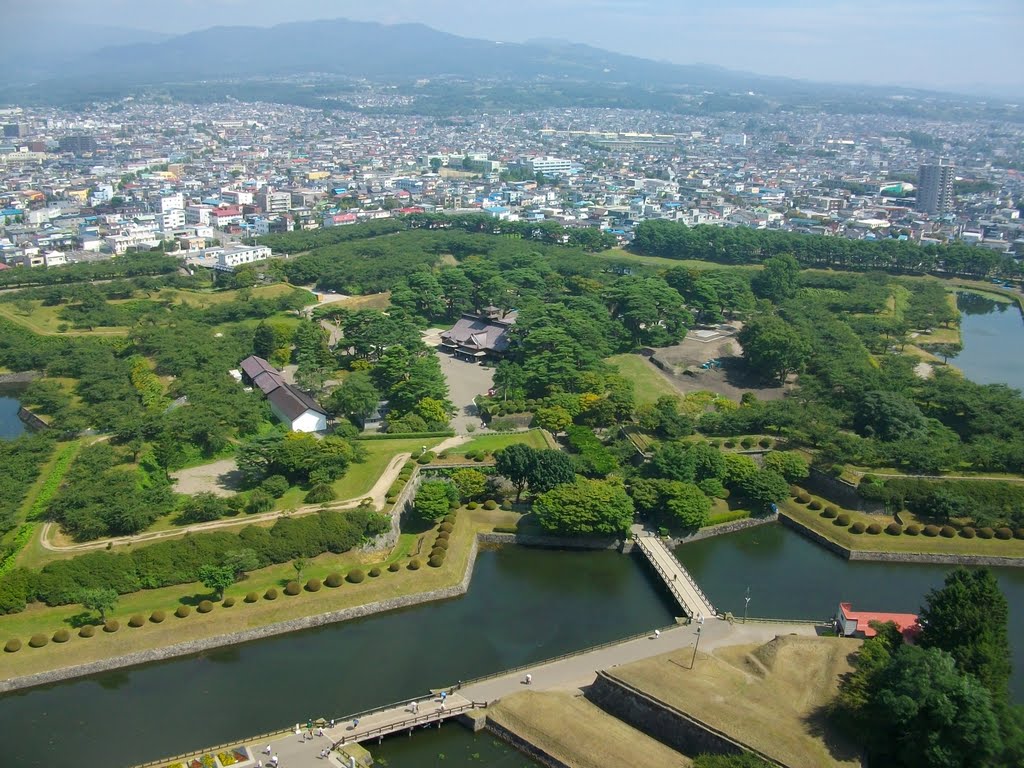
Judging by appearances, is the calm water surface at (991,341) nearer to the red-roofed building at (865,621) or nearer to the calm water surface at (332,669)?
the red-roofed building at (865,621)

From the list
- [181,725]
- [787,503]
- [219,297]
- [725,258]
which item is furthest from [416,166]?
[181,725]

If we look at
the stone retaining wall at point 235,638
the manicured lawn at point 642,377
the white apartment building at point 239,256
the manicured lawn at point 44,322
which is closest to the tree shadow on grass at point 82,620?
the stone retaining wall at point 235,638

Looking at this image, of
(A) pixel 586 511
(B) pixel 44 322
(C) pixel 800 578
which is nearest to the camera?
(C) pixel 800 578

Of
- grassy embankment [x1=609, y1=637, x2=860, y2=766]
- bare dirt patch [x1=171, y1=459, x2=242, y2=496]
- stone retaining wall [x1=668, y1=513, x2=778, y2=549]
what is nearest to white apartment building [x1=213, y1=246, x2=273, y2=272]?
bare dirt patch [x1=171, y1=459, x2=242, y2=496]

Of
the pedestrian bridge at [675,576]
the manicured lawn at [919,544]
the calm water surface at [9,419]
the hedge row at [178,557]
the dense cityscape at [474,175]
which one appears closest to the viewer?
the hedge row at [178,557]

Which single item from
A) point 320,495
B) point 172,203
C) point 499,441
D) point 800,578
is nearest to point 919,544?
point 800,578

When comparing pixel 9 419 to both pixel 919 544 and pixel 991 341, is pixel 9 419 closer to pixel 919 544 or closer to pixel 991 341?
pixel 919 544
